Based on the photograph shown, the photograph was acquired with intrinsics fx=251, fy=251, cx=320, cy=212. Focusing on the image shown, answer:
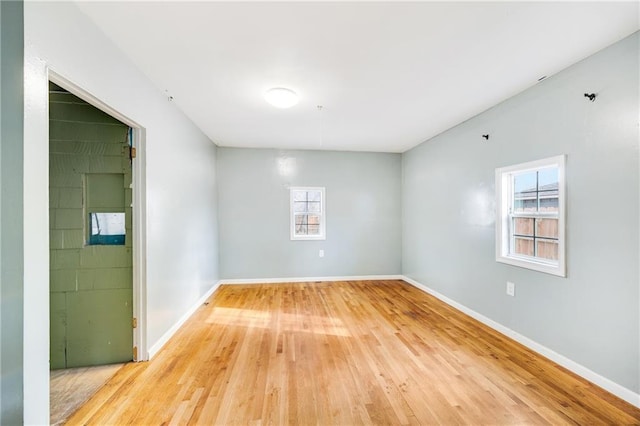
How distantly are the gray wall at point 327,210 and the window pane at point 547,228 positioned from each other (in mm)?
2738

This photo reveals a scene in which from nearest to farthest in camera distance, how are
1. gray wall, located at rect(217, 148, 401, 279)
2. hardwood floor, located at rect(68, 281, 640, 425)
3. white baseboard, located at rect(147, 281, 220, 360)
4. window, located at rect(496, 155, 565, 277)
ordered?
hardwood floor, located at rect(68, 281, 640, 425)
window, located at rect(496, 155, 565, 277)
white baseboard, located at rect(147, 281, 220, 360)
gray wall, located at rect(217, 148, 401, 279)

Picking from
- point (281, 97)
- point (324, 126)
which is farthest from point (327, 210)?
point (281, 97)

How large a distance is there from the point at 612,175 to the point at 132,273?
154 inches

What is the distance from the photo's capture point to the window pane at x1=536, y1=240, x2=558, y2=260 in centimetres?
233

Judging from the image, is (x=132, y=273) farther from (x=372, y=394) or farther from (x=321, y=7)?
(x=321, y=7)

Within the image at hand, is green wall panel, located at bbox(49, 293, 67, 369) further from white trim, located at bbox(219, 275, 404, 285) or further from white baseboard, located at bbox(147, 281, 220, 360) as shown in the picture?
white trim, located at bbox(219, 275, 404, 285)

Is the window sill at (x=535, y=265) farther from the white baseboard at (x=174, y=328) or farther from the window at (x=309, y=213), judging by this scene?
the white baseboard at (x=174, y=328)

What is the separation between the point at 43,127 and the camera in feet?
4.27

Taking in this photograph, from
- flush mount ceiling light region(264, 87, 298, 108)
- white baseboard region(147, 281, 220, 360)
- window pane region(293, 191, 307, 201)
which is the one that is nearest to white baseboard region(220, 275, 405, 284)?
white baseboard region(147, 281, 220, 360)

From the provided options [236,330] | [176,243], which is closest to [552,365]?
[236,330]

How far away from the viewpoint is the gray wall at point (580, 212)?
177 cm

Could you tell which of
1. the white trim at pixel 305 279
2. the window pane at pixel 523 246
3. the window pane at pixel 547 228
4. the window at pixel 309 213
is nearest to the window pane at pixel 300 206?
the window at pixel 309 213

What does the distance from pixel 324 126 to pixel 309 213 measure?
1.90 metres

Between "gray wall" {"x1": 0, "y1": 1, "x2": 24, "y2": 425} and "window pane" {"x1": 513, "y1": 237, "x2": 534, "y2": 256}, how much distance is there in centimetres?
387
